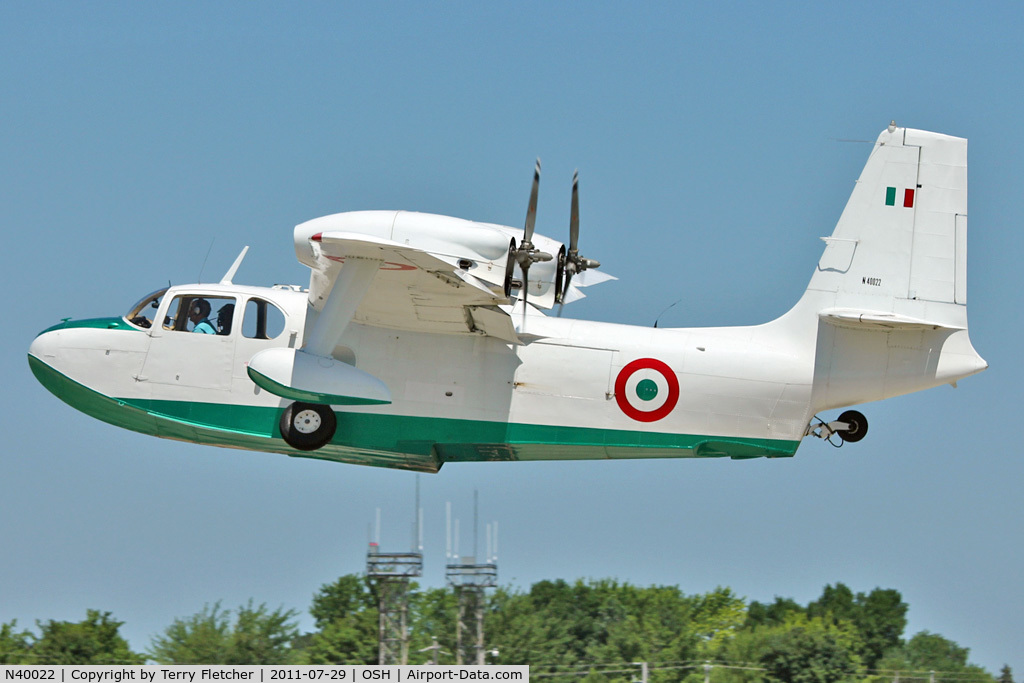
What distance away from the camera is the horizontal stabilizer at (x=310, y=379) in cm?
1538

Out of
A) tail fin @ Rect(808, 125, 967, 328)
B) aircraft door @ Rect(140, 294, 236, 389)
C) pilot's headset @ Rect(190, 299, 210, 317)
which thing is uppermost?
tail fin @ Rect(808, 125, 967, 328)

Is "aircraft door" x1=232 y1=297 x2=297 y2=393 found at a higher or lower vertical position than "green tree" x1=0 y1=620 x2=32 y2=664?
higher

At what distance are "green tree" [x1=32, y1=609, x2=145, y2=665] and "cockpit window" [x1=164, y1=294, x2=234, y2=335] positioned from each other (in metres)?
17.4

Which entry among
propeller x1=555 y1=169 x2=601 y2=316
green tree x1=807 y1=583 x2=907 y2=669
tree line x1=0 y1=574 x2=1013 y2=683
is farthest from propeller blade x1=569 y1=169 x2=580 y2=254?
green tree x1=807 y1=583 x2=907 y2=669

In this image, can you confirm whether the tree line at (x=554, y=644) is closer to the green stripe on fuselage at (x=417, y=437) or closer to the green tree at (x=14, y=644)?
the green tree at (x=14, y=644)

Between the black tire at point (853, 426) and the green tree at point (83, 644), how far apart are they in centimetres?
2125

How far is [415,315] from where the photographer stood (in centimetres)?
1598

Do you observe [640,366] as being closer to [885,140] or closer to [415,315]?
[415,315]

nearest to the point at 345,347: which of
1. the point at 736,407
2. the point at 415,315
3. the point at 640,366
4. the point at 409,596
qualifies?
the point at 415,315

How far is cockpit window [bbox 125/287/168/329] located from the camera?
55.3 feet

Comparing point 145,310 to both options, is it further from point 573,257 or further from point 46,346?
point 573,257

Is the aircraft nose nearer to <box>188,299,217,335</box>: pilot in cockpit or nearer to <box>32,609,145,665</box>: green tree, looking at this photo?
<box>188,299,217,335</box>: pilot in cockpit

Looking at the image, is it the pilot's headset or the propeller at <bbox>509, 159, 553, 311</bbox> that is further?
the pilot's headset
